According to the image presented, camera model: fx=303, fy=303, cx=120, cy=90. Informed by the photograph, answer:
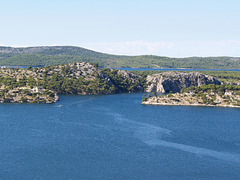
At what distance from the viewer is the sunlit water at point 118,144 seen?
299ft

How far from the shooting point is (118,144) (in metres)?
117

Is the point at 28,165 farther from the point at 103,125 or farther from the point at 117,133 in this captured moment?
the point at 103,125

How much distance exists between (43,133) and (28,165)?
37.5 m

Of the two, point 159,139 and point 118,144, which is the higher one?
point 159,139

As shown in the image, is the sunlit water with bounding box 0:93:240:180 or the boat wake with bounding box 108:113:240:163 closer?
the sunlit water with bounding box 0:93:240:180

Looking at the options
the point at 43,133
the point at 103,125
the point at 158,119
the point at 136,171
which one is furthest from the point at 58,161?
the point at 158,119

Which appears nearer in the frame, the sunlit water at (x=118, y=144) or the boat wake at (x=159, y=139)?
the sunlit water at (x=118, y=144)

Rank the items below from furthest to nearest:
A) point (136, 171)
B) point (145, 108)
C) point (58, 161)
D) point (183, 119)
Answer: point (145, 108), point (183, 119), point (58, 161), point (136, 171)

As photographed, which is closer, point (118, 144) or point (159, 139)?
point (118, 144)

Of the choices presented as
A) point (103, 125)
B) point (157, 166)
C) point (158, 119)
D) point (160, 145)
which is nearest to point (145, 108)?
point (158, 119)

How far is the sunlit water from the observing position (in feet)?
299

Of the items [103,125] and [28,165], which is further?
[103,125]

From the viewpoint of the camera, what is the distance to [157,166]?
312 ft

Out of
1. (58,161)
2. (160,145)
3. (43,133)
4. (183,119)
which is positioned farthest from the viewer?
(183,119)
